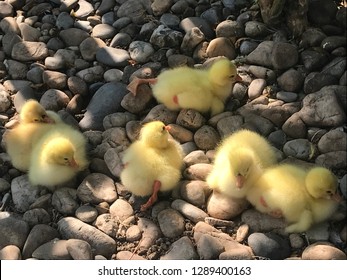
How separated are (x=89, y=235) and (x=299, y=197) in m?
1.03

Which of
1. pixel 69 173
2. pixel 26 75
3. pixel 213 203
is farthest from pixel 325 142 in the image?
pixel 26 75

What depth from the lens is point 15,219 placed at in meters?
2.76

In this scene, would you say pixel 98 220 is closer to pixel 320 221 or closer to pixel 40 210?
pixel 40 210

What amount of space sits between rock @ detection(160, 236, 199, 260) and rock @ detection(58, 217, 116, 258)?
0.88 feet

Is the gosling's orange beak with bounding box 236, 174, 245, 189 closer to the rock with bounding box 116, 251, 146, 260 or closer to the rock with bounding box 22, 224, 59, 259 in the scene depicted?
the rock with bounding box 116, 251, 146, 260

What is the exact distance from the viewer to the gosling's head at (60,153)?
9.29 ft

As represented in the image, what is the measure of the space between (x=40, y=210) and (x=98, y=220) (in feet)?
1.01

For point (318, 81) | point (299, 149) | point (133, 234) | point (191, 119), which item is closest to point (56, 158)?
point (133, 234)

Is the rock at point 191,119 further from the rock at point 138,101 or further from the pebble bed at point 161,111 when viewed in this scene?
the rock at point 138,101

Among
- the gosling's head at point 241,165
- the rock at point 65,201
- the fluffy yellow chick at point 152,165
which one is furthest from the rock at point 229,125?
the rock at point 65,201

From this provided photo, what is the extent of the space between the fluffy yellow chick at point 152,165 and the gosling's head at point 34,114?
22.5 inches

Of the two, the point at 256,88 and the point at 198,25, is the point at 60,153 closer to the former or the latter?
the point at 256,88

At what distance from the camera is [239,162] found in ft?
8.57

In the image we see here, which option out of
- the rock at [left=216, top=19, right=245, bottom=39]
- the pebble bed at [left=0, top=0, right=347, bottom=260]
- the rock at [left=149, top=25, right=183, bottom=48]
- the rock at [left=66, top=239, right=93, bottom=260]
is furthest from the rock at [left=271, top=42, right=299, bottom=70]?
the rock at [left=66, top=239, right=93, bottom=260]
